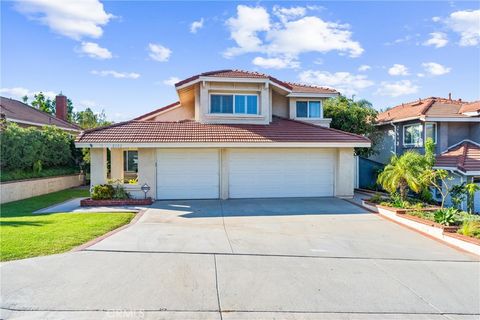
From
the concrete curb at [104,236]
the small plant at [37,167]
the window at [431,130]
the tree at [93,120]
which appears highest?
the tree at [93,120]

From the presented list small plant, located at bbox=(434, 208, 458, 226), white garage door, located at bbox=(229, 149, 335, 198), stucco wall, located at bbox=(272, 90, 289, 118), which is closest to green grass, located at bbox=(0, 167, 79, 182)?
white garage door, located at bbox=(229, 149, 335, 198)

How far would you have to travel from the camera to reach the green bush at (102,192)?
1460 cm

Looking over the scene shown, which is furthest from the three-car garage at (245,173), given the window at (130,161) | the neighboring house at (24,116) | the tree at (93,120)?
the tree at (93,120)

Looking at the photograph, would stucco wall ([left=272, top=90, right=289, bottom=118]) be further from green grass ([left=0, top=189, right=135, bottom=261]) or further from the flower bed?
green grass ([left=0, top=189, right=135, bottom=261])

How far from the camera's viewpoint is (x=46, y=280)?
19.2 feet

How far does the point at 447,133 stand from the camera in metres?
20.9

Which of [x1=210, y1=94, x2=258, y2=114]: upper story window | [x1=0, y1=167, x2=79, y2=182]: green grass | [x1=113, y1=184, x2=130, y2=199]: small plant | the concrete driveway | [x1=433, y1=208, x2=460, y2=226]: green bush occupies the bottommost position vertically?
the concrete driveway

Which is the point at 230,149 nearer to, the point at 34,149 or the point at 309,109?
the point at 309,109

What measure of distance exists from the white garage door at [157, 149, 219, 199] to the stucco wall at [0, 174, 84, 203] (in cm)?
809

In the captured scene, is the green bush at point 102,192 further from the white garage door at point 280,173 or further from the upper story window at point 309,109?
the upper story window at point 309,109

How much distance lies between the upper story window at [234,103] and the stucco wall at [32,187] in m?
11.6

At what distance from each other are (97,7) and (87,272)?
38.8 feet

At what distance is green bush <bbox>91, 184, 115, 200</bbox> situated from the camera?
14.6 meters

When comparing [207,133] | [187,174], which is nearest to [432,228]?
[207,133]
